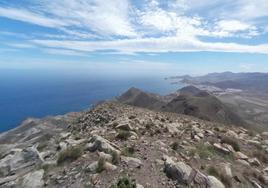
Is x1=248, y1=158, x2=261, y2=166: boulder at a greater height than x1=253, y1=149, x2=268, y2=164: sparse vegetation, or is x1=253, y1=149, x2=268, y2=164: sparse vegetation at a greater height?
x1=248, y1=158, x2=261, y2=166: boulder

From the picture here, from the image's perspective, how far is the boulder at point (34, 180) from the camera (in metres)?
9.30

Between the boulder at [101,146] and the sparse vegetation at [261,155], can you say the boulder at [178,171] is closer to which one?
the boulder at [101,146]

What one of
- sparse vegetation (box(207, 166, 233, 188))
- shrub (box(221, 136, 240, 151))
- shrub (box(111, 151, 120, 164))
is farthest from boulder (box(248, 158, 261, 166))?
shrub (box(111, 151, 120, 164))

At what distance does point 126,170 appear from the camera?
9.30 metres

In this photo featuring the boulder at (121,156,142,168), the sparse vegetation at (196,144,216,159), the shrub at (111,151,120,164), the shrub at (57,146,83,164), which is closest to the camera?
the boulder at (121,156,142,168)

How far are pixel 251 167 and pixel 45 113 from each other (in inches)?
6384

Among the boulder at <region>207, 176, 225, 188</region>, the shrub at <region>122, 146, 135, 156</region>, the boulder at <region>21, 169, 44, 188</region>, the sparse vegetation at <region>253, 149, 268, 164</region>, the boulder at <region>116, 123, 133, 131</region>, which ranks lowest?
the sparse vegetation at <region>253, 149, 268, 164</region>

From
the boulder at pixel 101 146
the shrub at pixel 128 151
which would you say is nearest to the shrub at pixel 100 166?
the boulder at pixel 101 146

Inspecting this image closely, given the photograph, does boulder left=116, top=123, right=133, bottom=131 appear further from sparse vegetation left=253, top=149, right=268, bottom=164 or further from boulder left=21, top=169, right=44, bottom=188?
sparse vegetation left=253, top=149, right=268, bottom=164

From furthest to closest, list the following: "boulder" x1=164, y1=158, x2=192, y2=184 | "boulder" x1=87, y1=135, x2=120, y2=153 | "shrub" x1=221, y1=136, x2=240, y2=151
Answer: "shrub" x1=221, y1=136, x2=240, y2=151 → "boulder" x1=87, y1=135, x2=120, y2=153 → "boulder" x1=164, y1=158, x2=192, y2=184

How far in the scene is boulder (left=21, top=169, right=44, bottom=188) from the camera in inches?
366

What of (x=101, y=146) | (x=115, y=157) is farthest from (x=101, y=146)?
(x=115, y=157)

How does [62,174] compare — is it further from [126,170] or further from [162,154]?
[162,154]

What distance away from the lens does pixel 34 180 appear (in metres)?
9.68
